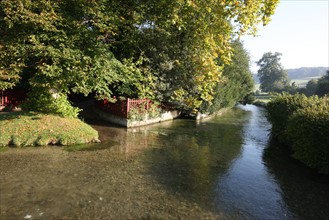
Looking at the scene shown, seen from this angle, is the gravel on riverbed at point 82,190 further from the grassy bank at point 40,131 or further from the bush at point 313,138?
the bush at point 313,138

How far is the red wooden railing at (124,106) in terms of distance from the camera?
17969 mm

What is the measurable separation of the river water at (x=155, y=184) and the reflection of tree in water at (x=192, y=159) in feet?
0.12

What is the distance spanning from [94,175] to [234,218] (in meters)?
4.64

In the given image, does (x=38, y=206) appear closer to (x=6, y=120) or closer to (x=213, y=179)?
(x=213, y=179)

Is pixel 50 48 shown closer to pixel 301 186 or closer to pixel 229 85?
pixel 301 186

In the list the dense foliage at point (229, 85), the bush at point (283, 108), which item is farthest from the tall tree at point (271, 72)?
the bush at point (283, 108)

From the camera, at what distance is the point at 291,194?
8.47 m

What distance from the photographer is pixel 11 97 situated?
18859 mm

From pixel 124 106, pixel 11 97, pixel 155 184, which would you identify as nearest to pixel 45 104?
pixel 124 106

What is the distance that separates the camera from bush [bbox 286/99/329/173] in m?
10.1

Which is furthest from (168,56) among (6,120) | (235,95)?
(235,95)

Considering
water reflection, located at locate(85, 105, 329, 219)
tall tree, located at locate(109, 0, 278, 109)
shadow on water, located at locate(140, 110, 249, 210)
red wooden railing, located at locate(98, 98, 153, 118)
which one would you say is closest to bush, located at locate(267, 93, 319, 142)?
water reflection, located at locate(85, 105, 329, 219)

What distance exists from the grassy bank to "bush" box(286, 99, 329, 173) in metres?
9.54

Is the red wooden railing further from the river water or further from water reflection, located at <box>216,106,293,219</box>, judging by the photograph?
water reflection, located at <box>216,106,293,219</box>
